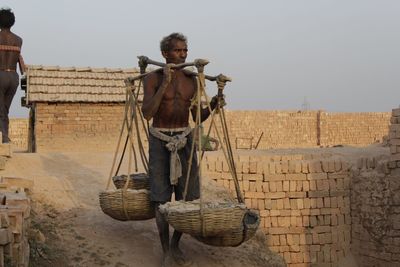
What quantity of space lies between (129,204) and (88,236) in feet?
2.42

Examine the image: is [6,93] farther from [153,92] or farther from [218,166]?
[153,92]

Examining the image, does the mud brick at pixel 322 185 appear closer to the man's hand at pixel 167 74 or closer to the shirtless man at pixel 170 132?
the shirtless man at pixel 170 132

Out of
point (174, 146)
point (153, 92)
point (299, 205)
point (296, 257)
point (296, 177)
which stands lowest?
point (296, 257)

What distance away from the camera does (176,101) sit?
15.9 feet

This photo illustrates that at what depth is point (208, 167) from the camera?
7.74 m

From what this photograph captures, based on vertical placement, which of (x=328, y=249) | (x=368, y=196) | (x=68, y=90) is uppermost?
(x=68, y=90)

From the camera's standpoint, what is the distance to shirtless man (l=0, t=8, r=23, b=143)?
804 centimetres

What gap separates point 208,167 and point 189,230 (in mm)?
3468

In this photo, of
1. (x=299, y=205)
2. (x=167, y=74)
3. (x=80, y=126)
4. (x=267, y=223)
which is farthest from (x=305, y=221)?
(x=80, y=126)

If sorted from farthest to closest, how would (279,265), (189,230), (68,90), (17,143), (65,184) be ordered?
(17,143), (68,90), (65,184), (279,265), (189,230)

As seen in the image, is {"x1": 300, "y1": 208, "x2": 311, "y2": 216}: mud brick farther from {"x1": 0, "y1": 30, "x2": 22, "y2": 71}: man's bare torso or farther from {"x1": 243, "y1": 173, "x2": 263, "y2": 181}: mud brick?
{"x1": 0, "y1": 30, "x2": 22, "y2": 71}: man's bare torso

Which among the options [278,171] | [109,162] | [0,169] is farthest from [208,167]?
[0,169]

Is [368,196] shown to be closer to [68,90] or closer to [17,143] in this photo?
[68,90]

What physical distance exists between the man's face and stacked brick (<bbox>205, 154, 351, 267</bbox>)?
3.13 metres
